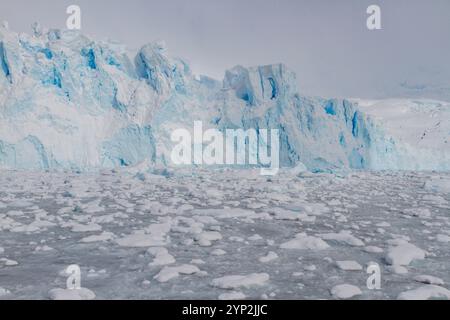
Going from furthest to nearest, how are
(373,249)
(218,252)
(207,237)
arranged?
(207,237), (373,249), (218,252)

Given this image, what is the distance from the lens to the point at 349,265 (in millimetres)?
4164

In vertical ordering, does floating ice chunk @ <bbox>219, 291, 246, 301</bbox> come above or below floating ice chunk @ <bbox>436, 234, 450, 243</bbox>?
above

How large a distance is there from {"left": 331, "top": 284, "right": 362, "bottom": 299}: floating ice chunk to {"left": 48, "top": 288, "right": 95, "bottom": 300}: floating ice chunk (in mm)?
2143

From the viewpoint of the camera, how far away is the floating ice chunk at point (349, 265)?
410 centimetres

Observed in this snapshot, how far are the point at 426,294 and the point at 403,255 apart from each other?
124cm

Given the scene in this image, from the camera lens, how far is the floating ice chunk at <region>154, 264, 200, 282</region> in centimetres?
370

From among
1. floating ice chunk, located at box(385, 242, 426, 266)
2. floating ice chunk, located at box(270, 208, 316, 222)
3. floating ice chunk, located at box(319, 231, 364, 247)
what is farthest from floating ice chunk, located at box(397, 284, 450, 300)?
floating ice chunk, located at box(270, 208, 316, 222)

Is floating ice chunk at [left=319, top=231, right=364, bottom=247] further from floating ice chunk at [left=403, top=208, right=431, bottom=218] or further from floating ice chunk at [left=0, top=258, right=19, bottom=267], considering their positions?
floating ice chunk at [left=0, top=258, right=19, bottom=267]

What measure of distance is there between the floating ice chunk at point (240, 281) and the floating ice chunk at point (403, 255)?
1.66 m

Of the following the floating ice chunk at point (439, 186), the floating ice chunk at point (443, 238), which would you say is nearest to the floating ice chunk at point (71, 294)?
the floating ice chunk at point (443, 238)

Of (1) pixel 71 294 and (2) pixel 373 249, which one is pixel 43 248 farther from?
(2) pixel 373 249

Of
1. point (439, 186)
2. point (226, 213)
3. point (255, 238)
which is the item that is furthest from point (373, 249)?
point (439, 186)

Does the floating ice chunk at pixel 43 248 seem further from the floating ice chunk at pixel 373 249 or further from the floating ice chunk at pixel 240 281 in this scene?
the floating ice chunk at pixel 373 249
